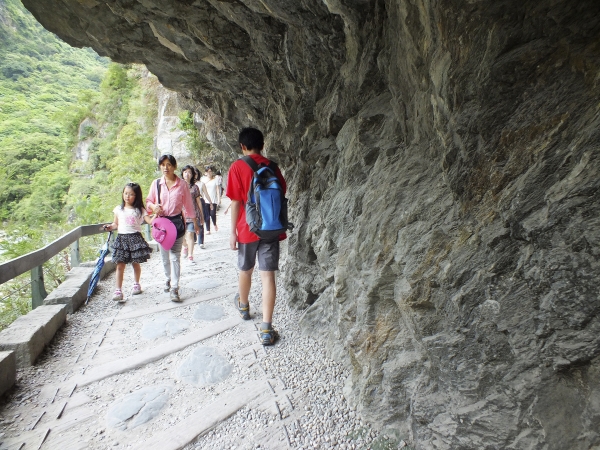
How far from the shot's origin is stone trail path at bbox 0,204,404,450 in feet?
7.43

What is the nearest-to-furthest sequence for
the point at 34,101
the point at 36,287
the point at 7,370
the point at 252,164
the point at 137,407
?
the point at 137,407 < the point at 7,370 < the point at 252,164 < the point at 36,287 < the point at 34,101

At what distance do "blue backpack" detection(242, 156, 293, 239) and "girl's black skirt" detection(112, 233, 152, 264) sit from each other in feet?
7.67

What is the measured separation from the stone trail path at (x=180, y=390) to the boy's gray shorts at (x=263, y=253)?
0.85 m

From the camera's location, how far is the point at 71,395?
2.71m

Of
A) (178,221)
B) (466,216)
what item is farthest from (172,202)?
(466,216)

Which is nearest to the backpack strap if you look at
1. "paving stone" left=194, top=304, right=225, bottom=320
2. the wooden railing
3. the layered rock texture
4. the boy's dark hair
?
the boy's dark hair

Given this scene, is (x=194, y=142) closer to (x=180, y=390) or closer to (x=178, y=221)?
(x=178, y=221)

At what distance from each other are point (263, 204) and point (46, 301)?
10.5ft

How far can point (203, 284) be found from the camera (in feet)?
17.5

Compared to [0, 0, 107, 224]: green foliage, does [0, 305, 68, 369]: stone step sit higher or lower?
lower

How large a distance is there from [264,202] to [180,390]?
180 centimetres

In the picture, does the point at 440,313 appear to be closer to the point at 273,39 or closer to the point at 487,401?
the point at 487,401

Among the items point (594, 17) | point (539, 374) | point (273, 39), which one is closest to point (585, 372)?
point (539, 374)

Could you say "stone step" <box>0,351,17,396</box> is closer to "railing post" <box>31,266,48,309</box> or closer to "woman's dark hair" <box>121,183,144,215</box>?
"railing post" <box>31,266,48,309</box>
